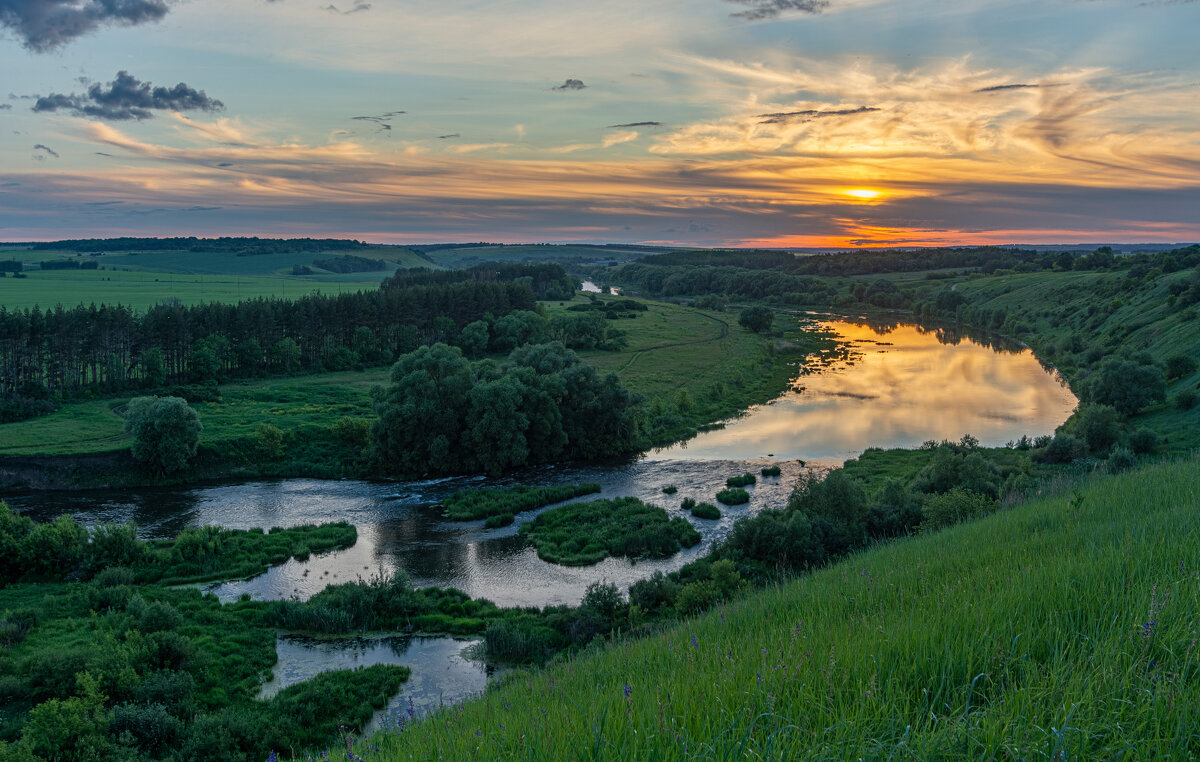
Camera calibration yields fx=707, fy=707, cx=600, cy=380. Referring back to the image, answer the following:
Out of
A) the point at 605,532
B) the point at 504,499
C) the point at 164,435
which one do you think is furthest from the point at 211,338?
the point at 605,532

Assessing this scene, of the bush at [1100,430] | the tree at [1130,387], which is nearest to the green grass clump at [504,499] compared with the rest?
the bush at [1100,430]

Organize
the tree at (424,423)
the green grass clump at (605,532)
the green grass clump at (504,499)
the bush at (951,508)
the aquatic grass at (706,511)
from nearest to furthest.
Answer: the bush at (951,508)
the green grass clump at (605,532)
the aquatic grass at (706,511)
the green grass clump at (504,499)
the tree at (424,423)

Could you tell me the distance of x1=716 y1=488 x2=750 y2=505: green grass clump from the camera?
41.0 metres

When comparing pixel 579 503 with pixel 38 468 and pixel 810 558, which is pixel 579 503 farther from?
pixel 38 468

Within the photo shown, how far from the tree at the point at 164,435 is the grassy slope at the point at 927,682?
4930cm

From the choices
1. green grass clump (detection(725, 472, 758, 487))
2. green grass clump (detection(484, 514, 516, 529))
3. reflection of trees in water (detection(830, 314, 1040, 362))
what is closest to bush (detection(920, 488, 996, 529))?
green grass clump (detection(725, 472, 758, 487))

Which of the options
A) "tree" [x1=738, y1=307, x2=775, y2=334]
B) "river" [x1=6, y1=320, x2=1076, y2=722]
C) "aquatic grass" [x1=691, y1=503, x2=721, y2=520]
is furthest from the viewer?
"tree" [x1=738, y1=307, x2=775, y2=334]

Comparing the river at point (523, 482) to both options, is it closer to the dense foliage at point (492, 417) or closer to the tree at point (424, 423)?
the tree at point (424, 423)

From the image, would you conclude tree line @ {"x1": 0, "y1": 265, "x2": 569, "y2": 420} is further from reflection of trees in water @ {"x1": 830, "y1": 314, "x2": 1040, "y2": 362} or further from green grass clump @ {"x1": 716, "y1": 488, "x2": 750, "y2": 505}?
reflection of trees in water @ {"x1": 830, "y1": 314, "x2": 1040, "y2": 362}

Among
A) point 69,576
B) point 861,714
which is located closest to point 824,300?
point 69,576

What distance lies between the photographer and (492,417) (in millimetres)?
49438

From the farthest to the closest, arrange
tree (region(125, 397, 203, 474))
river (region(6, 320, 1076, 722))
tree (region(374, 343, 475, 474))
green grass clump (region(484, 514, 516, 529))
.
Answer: tree (region(374, 343, 475, 474)), tree (region(125, 397, 203, 474)), green grass clump (region(484, 514, 516, 529)), river (region(6, 320, 1076, 722))

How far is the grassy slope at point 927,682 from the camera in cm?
412

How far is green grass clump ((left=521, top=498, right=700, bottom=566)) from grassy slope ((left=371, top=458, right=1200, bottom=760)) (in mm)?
Answer: 26654
